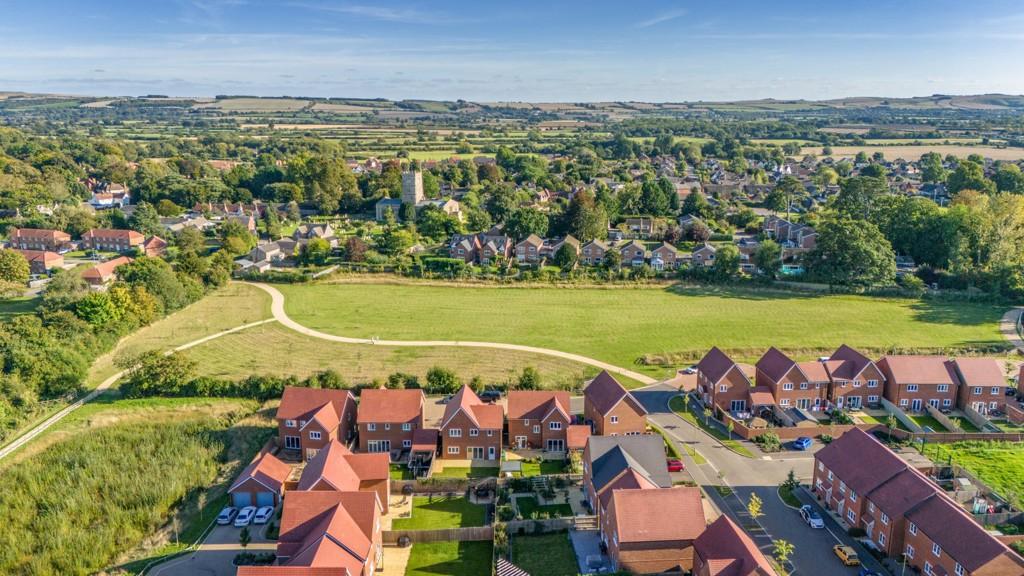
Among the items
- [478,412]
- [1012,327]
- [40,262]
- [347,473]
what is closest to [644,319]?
[478,412]

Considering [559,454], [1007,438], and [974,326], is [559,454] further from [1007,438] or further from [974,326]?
[974,326]

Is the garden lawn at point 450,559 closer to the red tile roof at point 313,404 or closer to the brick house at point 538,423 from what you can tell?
the brick house at point 538,423

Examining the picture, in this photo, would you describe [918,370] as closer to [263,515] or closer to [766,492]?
[766,492]

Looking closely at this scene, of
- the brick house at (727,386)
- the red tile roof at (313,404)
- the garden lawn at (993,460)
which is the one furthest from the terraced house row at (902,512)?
the red tile roof at (313,404)

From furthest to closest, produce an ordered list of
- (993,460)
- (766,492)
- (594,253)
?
(594,253)
(993,460)
(766,492)

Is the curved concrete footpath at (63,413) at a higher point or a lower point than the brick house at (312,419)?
lower

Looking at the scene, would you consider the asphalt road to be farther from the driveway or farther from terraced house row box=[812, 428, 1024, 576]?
the driveway
